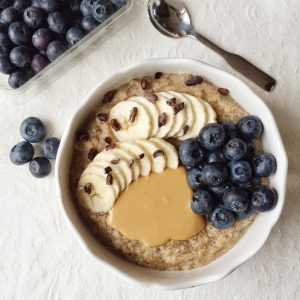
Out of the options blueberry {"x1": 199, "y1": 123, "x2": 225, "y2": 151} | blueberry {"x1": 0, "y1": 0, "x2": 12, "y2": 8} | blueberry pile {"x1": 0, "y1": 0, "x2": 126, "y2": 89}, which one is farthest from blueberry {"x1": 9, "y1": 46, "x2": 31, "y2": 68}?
blueberry {"x1": 199, "y1": 123, "x2": 225, "y2": 151}

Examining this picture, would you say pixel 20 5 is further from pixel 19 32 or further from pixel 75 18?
pixel 75 18

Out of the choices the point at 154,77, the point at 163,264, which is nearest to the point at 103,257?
the point at 163,264

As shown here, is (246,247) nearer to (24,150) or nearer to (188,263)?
(188,263)

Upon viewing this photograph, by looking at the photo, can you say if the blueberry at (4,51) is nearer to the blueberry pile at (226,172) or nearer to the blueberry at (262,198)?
the blueberry pile at (226,172)

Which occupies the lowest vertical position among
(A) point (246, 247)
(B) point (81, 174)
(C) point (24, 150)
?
(C) point (24, 150)

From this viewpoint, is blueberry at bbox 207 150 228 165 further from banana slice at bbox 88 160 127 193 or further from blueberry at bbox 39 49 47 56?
blueberry at bbox 39 49 47 56
